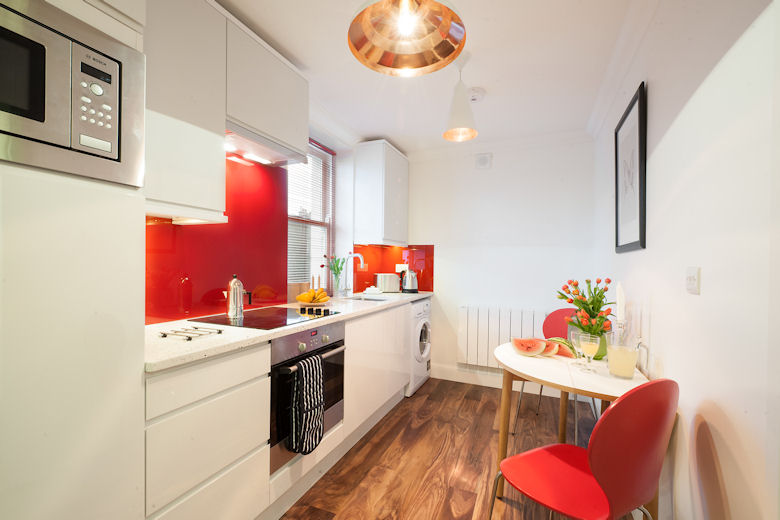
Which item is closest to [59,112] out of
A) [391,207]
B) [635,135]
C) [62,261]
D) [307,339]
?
[62,261]

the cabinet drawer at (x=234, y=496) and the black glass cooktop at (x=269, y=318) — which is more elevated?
the black glass cooktop at (x=269, y=318)

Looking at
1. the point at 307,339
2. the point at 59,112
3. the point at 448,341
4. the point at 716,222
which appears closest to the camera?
the point at 59,112

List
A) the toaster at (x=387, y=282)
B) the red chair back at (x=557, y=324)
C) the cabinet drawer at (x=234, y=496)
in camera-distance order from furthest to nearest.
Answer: the toaster at (x=387, y=282) < the red chair back at (x=557, y=324) < the cabinet drawer at (x=234, y=496)

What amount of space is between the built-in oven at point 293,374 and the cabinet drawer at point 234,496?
9cm

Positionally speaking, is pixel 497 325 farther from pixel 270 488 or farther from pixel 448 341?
pixel 270 488

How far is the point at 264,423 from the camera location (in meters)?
1.58

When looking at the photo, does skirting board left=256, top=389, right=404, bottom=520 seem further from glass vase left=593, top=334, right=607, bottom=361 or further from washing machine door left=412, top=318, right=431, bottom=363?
glass vase left=593, top=334, right=607, bottom=361

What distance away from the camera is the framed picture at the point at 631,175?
1718mm

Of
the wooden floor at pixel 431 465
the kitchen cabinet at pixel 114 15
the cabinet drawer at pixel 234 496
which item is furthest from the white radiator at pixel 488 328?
the kitchen cabinet at pixel 114 15

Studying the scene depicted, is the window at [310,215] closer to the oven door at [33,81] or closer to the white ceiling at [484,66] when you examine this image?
the white ceiling at [484,66]

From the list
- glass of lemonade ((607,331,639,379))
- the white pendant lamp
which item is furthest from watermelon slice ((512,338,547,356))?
the white pendant lamp

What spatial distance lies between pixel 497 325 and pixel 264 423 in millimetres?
2635

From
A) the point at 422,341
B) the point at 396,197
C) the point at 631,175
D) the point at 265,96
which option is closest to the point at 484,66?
the point at 631,175

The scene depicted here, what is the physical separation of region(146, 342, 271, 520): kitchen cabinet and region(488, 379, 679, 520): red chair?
111cm
